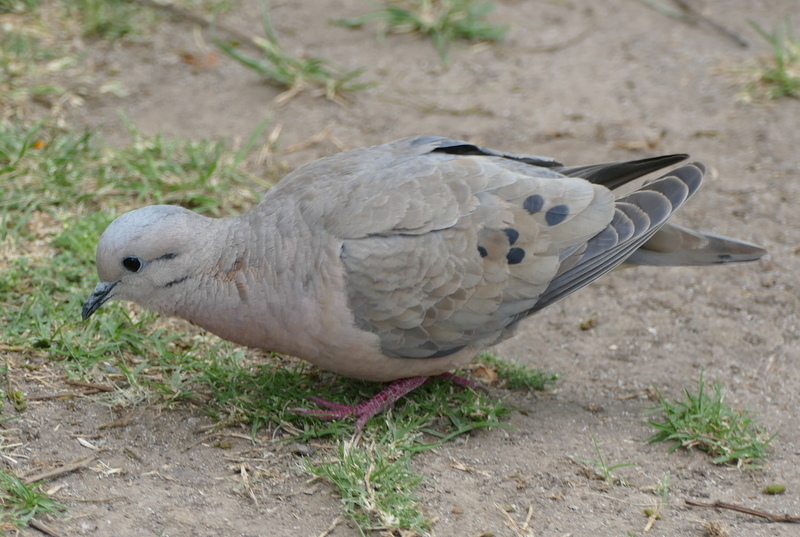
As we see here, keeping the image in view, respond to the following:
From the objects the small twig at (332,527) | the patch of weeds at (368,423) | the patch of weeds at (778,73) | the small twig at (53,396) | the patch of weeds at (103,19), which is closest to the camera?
the small twig at (332,527)

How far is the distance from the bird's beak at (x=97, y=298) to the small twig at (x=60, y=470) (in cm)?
58

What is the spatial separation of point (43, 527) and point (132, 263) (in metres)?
1.04

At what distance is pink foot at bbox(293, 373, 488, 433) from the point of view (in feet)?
11.7

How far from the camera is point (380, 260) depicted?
338cm

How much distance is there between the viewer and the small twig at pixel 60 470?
9.82ft

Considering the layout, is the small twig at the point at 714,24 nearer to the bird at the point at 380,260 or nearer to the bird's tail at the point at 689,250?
the bird's tail at the point at 689,250

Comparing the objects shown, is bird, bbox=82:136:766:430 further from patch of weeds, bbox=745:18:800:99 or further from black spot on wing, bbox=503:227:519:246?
patch of weeds, bbox=745:18:800:99

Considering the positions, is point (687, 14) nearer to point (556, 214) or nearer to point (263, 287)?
point (556, 214)

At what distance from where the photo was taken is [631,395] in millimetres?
4016

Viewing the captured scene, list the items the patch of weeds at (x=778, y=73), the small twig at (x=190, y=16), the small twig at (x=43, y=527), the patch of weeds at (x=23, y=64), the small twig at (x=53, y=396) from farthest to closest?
the small twig at (x=190, y=16) < the patch of weeds at (x=778, y=73) < the patch of weeds at (x=23, y=64) < the small twig at (x=53, y=396) < the small twig at (x=43, y=527)

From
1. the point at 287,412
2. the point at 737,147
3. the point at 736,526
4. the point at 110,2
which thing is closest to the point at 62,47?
the point at 110,2

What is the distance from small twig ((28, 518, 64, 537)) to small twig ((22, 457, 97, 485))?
203mm

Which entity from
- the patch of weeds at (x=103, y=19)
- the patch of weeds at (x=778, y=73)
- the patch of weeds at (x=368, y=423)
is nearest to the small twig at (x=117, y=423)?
the patch of weeds at (x=368, y=423)

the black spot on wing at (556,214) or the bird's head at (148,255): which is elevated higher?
the black spot on wing at (556,214)
